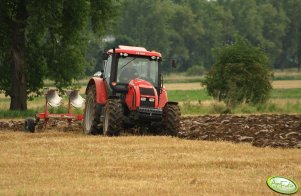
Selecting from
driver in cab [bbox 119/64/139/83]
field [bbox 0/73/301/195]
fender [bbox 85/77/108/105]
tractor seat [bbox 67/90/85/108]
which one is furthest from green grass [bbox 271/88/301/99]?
driver in cab [bbox 119/64/139/83]

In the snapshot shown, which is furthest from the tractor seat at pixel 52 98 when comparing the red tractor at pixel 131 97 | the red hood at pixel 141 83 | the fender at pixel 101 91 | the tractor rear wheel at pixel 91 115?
the red hood at pixel 141 83

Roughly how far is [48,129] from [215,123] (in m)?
5.35

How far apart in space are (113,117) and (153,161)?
5.27m

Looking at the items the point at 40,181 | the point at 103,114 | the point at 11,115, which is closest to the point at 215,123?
the point at 103,114

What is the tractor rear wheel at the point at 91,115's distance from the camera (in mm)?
22719

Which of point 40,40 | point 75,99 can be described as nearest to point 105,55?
point 75,99

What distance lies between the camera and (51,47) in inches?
1421

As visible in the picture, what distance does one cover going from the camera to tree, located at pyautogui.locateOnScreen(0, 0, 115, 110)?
32750mm

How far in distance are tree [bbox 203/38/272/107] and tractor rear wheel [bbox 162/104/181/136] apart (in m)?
16.5

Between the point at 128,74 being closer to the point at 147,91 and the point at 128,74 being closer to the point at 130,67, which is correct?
the point at 130,67

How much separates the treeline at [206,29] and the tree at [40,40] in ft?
272

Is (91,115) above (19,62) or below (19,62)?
below

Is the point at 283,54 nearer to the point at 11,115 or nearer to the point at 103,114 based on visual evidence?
the point at 11,115

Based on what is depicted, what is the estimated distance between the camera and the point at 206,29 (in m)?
130
